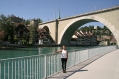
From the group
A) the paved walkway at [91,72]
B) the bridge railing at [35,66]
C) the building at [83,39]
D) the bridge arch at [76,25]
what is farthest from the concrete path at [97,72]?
the building at [83,39]

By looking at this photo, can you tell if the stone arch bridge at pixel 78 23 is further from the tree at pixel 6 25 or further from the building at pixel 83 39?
the building at pixel 83 39

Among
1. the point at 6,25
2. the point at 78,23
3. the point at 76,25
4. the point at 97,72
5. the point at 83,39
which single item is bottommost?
the point at 97,72

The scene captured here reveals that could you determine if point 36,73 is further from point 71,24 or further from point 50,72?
point 71,24

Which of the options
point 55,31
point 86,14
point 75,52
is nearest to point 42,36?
point 55,31

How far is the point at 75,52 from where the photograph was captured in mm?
8547

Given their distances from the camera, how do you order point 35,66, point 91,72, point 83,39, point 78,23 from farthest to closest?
point 83,39 → point 78,23 → point 91,72 → point 35,66

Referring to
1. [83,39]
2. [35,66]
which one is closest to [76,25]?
[83,39]

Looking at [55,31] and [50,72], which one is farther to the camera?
[55,31]

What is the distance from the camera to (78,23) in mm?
47875

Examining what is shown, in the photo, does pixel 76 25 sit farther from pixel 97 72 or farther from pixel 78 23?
pixel 97 72

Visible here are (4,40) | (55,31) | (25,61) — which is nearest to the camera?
(25,61)

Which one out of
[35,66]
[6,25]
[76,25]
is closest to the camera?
[35,66]

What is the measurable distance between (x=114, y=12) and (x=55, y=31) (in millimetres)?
24280

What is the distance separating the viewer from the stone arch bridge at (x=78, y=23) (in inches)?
1337
